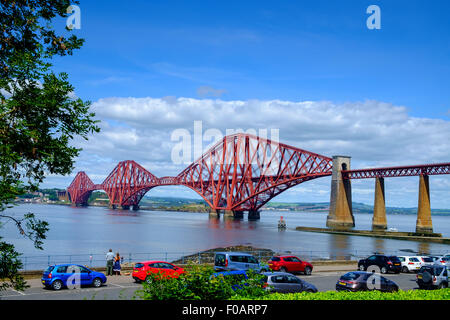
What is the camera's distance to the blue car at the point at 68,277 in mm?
19625

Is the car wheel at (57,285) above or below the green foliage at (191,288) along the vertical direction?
below

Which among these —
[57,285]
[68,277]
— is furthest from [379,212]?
[57,285]

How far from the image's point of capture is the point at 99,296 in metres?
18.6

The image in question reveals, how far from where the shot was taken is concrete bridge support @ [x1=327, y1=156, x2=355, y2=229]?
103m

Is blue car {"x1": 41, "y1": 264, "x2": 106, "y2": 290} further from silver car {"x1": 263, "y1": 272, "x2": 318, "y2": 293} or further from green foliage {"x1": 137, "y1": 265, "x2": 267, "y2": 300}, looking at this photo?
green foliage {"x1": 137, "y1": 265, "x2": 267, "y2": 300}

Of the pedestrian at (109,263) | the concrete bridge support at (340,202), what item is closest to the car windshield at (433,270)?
the pedestrian at (109,263)

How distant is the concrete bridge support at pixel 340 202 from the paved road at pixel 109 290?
75.4 meters

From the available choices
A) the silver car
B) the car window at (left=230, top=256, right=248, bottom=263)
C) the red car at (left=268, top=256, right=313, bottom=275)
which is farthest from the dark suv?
the car window at (left=230, top=256, right=248, bottom=263)

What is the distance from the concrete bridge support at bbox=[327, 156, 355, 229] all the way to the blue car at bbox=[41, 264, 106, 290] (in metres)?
87.6

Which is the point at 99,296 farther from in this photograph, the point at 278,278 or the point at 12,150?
the point at 12,150

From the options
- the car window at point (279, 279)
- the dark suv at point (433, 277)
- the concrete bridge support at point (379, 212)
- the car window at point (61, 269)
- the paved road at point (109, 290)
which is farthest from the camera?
the concrete bridge support at point (379, 212)

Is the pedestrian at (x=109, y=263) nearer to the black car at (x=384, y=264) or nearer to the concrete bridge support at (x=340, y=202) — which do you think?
the black car at (x=384, y=264)

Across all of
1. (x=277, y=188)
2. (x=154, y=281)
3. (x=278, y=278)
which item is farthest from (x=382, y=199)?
(x=154, y=281)
